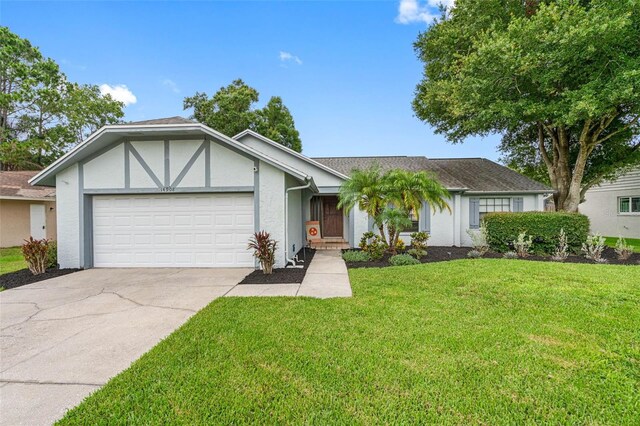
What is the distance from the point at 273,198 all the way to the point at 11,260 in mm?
10029

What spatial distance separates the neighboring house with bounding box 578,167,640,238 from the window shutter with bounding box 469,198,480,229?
33.3 ft

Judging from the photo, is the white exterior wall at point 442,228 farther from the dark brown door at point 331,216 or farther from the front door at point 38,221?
the front door at point 38,221

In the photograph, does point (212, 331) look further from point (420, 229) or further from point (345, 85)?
point (345, 85)

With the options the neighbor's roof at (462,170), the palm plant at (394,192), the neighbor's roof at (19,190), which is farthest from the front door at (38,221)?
the palm plant at (394,192)

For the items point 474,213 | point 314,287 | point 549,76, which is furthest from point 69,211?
point 549,76

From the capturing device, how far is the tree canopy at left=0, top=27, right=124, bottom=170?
1867cm

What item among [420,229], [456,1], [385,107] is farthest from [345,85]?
[420,229]

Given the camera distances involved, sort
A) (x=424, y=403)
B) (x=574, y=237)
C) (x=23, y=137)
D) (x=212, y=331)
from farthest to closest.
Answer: (x=23, y=137), (x=574, y=237), (x=212, y=331), (x=424, y=403)

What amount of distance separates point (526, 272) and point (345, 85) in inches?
483

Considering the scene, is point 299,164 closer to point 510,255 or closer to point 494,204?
point 510,255

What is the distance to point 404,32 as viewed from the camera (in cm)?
1425

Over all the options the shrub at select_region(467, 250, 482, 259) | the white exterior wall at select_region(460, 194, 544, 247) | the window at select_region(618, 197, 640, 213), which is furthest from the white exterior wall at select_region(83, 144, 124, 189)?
the window at select_region(618, 197, 640, 213)

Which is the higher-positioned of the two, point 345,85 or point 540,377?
point 345,85

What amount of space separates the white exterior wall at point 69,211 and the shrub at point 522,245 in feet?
44.3
